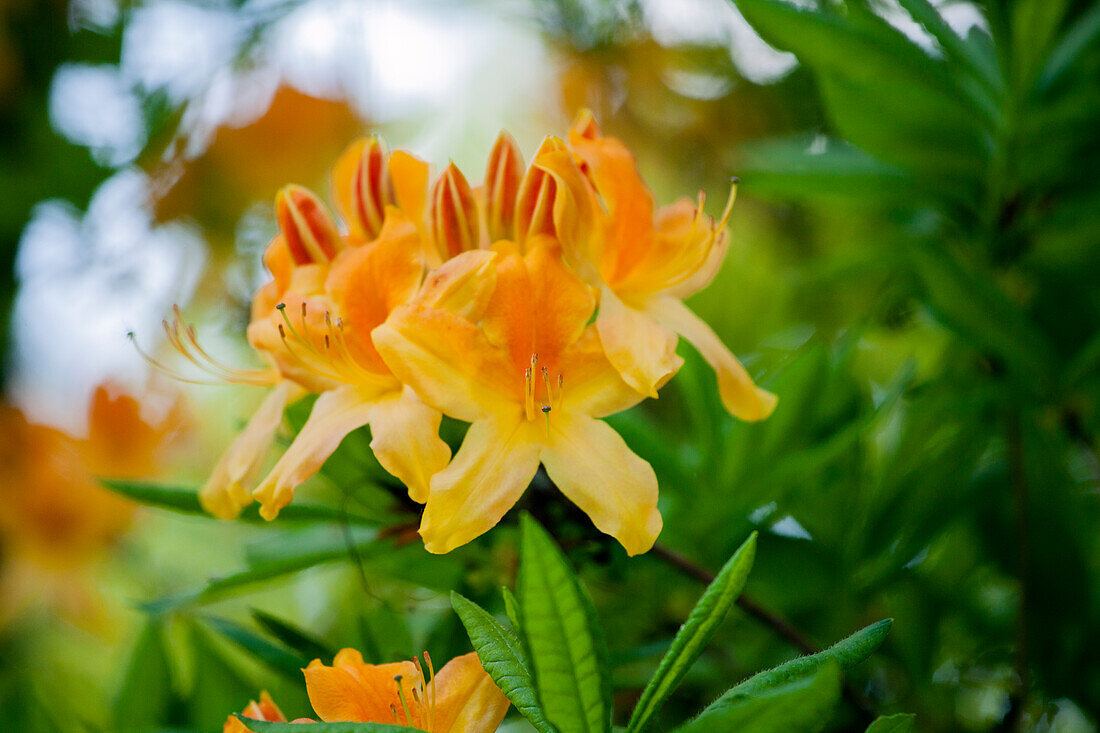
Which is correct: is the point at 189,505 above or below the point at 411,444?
below

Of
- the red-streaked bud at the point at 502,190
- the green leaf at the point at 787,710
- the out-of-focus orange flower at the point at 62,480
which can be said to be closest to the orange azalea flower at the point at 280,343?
the red-streaked bud at the point at 502,190

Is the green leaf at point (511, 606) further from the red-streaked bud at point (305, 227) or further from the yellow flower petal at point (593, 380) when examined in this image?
the red-streaked bud at point (305, 227)

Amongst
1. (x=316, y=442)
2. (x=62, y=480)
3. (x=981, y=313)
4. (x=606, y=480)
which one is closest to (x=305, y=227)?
(x=316, y=442)

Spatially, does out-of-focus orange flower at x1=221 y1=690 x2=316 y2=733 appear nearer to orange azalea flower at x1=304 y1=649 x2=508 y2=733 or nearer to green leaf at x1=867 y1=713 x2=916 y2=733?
orange azalea flower at x1=304 y1=649 x2=508 y2=733

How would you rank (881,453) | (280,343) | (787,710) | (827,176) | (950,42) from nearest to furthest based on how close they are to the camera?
1. (787,710)
2. (280,343)
3. (950,42)
4. (827,176)
5. (881,453)

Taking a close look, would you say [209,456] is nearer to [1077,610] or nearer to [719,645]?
[719,645]

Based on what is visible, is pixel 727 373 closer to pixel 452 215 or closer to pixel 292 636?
pixel 452 215

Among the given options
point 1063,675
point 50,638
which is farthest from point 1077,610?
point 50,638
